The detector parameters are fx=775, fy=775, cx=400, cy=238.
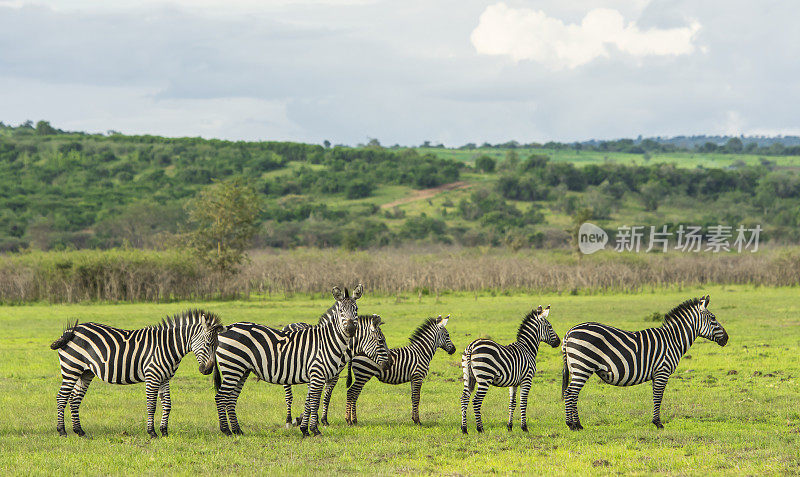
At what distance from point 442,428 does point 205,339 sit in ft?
11.9

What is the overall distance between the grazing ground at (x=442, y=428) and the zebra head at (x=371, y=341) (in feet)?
3.42

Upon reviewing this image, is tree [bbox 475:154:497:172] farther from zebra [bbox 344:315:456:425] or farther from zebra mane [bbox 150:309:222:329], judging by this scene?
zebra mane [bbox 150:309:222:329]

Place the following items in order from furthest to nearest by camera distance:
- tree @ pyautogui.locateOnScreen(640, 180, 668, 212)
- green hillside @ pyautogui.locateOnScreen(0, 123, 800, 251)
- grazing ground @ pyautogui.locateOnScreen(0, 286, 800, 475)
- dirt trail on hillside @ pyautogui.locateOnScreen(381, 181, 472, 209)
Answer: tree @ pyautogui.locateOnScreen(640, 180, 668, 212) → dirt trail on hillside @ pyautogui.locateOnScreen(381, 181, 472, 209) → green hillside @ pyautogui.locateOnScreen(0, 123, 800, 251) → grazing ground @ pyautogui.locateOnScreen(0, 286, 800, 475)

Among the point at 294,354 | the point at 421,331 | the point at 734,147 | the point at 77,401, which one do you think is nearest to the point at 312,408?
the point at 294,354

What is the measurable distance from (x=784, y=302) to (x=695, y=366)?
1841 cm

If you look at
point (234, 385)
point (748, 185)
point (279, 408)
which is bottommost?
point (279, 408)

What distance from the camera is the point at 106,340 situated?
35.4 ft

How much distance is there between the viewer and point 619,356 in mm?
10969

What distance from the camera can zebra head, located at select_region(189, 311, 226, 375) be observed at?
1067cm

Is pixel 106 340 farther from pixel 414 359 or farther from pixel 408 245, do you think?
pixel 408 245

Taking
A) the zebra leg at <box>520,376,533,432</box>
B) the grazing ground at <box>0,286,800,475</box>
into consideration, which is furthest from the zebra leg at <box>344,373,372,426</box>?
the zebra leg at <box>520,376,533,432</box>

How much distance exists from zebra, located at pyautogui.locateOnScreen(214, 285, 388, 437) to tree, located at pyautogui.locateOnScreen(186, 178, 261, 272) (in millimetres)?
26818

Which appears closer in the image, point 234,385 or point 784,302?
point 234,385

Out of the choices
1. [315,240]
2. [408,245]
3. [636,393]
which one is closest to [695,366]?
[636,393]
